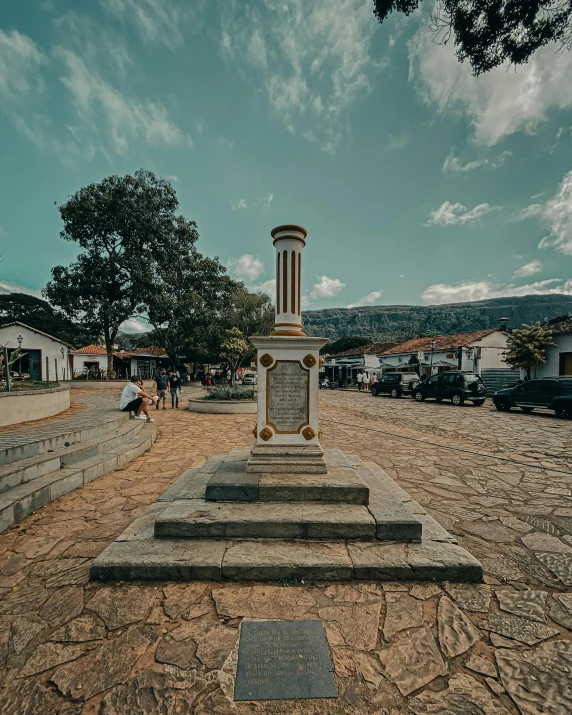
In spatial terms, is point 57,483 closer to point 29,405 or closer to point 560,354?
point 29,405

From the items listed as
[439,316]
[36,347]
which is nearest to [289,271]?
[36,347]

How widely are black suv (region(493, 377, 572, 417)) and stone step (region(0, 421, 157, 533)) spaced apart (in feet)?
45.2

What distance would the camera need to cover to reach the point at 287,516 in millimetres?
3174

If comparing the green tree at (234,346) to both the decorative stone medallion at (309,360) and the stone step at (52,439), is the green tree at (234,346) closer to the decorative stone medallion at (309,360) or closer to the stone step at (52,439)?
the stone step at (52,439)

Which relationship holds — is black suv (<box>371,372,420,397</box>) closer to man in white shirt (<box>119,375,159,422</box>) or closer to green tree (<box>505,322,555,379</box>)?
green tree (<box>505,322,555,379</box>)

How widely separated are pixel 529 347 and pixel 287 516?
20.7m

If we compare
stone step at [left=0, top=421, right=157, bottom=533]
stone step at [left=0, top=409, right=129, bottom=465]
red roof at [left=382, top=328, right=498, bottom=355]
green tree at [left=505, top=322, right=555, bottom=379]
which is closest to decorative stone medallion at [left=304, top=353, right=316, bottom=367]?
stone step at [left=0, top=421, right=157, bottom=533]

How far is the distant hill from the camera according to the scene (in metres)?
130

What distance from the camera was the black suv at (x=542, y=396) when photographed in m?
12.0

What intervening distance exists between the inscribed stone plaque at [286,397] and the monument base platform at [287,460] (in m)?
0.23

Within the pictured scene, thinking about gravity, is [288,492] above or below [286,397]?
below

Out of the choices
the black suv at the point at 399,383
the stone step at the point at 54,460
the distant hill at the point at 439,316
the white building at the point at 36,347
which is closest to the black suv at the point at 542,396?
the black suv at the point at 399,383

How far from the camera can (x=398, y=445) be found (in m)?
7.53

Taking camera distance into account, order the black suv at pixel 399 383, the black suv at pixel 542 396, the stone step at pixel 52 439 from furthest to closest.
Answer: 1. the black suv at pixel 399 383
2. the black suv at pixel 542 396
3. the stone step at pixel 52 439
